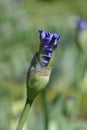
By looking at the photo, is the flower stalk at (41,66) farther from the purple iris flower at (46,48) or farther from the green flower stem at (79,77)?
the green flower stem at (79,77)

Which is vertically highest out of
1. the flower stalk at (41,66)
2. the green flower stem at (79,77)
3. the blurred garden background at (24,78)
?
the flower stalk at (41,66)

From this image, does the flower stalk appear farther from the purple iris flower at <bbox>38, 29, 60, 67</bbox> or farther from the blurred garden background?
the blurred garden background

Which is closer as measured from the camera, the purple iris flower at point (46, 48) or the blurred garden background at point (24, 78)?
the purple iris flower at point (46, 48)

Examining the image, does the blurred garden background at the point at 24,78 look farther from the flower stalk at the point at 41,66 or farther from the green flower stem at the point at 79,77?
the flower stalk at the point at 41,66

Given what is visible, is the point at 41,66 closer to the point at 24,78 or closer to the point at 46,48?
→ the point at 46,48

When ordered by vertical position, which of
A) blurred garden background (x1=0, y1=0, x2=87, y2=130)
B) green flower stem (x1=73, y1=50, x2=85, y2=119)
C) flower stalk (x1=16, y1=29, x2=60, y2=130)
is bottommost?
blurred garden background (x1=0, y1=0, x2=87, y2=130)

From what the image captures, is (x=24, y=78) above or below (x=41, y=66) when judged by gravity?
below

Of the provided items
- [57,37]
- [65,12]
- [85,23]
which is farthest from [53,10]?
[57,37]

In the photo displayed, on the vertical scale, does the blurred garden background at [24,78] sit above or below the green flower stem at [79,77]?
below

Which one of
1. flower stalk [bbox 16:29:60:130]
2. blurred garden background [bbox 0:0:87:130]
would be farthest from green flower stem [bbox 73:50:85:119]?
flower stalk [bbox 16:29:60:130]

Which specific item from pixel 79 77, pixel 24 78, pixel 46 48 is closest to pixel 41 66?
pixel 46 48

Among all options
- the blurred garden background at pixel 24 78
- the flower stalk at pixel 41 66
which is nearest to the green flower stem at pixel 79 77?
the blurred garden background at pixel 24 78

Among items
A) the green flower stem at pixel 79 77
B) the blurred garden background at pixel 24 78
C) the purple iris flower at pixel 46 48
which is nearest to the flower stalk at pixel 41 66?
the purple iris flower at pixel 46 48
